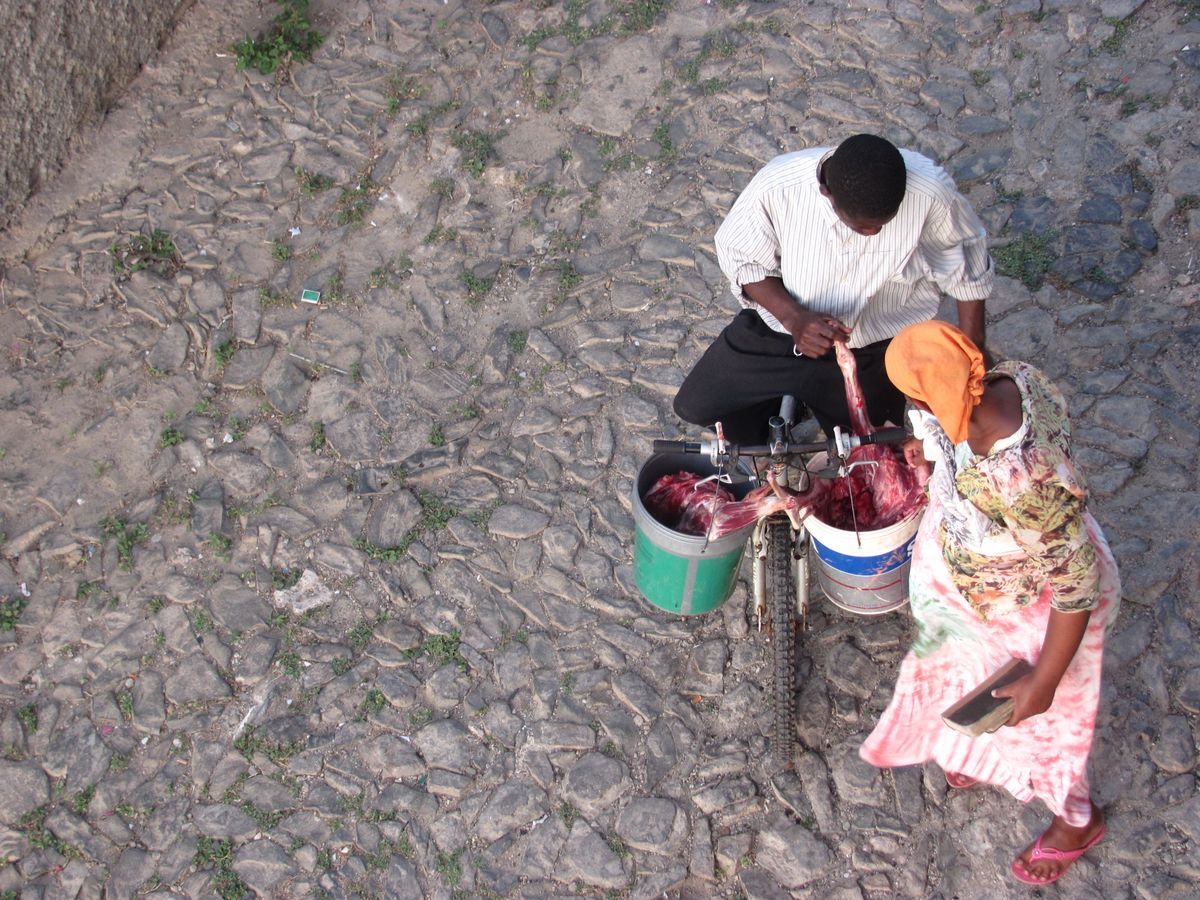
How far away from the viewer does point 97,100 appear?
281 inches

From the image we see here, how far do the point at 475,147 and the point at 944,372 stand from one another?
4.44 metres

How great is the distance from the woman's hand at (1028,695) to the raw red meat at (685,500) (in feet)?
3.90

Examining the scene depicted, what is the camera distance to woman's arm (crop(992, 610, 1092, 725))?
130 inches

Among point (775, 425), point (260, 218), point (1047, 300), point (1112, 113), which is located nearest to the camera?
point (775, 425)

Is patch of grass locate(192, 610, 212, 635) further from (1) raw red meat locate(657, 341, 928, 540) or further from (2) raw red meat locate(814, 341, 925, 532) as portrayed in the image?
(2) raw red meat locate(814, 341, 925, 532)

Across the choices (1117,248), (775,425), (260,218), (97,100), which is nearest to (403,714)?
(775,425)

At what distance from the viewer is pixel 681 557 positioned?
13.9 ft

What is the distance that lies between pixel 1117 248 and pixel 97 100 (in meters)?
6.17

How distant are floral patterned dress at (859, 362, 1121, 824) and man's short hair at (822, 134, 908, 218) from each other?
0.66 metres

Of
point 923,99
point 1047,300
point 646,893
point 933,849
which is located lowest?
point 646,893

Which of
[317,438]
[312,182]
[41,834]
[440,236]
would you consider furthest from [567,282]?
[41,834]

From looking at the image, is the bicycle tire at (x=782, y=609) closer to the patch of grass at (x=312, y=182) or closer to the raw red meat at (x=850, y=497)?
the raw red meat at (x=850, y=497)

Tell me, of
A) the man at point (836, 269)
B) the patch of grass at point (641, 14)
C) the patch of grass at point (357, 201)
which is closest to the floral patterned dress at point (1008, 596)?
the man at point (836, 269)

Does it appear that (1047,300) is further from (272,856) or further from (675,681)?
(272,856)
